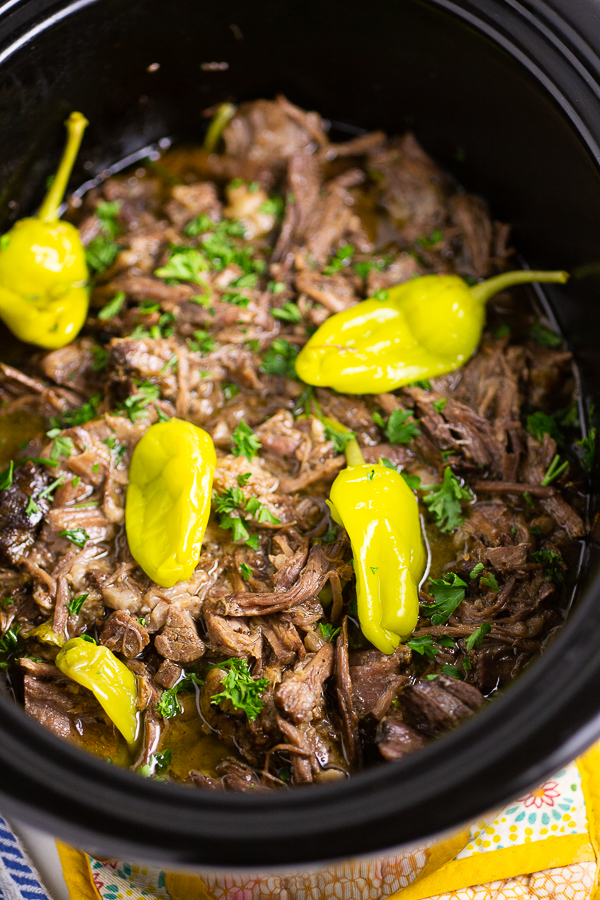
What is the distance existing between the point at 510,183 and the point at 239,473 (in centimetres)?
209

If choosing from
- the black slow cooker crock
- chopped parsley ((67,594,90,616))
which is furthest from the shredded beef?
the black slow cooker crock

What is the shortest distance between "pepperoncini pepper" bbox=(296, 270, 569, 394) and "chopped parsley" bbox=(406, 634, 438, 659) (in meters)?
1.16

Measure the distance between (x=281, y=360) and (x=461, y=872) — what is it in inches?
90.9

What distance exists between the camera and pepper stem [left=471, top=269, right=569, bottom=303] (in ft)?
11.1

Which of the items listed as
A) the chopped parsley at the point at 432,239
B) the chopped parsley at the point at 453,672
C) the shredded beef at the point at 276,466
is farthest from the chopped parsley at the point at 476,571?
the chopped parsley at the point at 432,239

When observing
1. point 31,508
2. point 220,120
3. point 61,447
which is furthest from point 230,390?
point 220,120

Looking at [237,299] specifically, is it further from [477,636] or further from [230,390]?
[477,636]

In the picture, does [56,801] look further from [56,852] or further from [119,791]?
[56,852]

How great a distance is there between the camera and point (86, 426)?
3.31 metres

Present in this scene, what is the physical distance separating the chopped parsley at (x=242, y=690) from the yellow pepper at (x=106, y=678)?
33cm

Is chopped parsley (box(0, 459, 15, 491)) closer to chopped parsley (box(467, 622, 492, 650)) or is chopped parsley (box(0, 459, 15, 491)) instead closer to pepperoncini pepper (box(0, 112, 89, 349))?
pepperoncini pepper (box(0, 112, 89, 349))

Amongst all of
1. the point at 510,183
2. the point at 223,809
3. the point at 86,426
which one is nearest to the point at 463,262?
the point at 510,183

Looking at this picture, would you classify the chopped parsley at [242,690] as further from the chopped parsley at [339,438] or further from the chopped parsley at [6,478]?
the chopped parsley at [6,478]

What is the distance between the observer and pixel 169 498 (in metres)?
3.03
